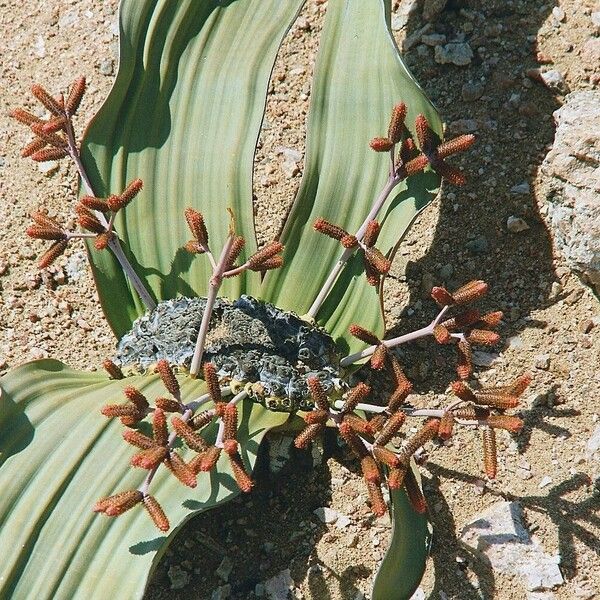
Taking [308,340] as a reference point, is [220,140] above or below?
above

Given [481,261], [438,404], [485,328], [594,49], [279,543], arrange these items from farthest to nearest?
[594,49]
[481,261]
[438,404]
[279,543]
[485,328]

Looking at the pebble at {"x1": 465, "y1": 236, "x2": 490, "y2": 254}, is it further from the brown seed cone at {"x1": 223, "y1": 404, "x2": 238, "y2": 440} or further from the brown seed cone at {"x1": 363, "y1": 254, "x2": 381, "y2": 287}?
the brown seed cone at {"x1": 223, "y1": 404, "x2": 238, "y2": 440}

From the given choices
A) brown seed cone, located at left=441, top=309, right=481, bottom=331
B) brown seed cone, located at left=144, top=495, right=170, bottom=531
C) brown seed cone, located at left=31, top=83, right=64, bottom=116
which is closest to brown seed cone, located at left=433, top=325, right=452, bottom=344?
brown seed cone, located at left=441, top=309, right=481, bottom=331

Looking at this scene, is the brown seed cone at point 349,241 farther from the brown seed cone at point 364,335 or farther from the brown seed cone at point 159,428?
the brown seed cone at point 159,428

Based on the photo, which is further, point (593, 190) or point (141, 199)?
point (141, 199)

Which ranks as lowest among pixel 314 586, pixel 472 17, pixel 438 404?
pixel 314 586

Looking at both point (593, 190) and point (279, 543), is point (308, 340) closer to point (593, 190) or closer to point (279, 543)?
point (279, 543)

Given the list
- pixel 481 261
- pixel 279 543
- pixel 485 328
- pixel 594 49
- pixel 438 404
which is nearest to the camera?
pixel 485 328

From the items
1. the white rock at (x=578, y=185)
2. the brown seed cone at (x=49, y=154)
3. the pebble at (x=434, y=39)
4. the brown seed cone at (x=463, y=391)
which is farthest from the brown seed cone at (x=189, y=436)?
the pebble at (x=434, y=39)

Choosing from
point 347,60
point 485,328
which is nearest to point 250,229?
point 347,60
